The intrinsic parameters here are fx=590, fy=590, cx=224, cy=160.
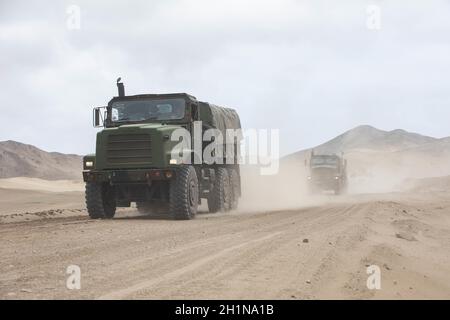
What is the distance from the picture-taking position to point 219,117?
18922 mm

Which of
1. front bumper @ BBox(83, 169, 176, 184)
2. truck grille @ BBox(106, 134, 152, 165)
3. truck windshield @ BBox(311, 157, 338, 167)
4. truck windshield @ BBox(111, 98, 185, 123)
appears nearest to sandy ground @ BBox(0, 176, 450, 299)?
front bumper @ BBox(83, 169, 176, 184)

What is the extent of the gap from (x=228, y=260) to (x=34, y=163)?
109446 mm

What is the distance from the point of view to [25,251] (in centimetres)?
880

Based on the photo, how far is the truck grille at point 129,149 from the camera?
14594mm

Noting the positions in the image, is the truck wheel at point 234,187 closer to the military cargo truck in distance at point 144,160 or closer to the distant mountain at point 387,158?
the military cargo truck in distance at point 144,160

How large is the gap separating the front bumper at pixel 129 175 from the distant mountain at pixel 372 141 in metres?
133

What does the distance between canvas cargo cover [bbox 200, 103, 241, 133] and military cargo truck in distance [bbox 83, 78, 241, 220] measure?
0.25 ft

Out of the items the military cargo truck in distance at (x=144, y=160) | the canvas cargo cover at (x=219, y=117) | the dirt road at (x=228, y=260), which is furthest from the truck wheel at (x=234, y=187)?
the dirt road at (x=228, y=260)

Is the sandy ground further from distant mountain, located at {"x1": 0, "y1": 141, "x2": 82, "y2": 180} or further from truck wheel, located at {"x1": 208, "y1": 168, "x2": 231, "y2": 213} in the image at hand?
distant mountain, located at {"x1": 0, "y1": 141, "x2": 82, "y2": 180}

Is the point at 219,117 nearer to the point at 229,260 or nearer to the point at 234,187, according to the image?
the point at 234,187
